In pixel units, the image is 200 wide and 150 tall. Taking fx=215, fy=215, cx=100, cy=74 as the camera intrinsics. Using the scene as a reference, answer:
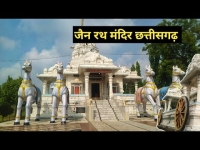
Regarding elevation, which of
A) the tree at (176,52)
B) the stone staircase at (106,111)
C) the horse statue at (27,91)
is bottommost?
the stone staircase at (106,111)

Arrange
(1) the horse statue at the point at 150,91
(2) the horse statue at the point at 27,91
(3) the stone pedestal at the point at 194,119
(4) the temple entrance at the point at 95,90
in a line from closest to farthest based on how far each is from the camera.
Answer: (3) the stone pedestal at the point at 194,119
(2) the horse statue at the point at 27,91
(1) the horse statue at the point at 150,91
(4) the temple entrance at the point at 95,90

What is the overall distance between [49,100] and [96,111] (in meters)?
3.38

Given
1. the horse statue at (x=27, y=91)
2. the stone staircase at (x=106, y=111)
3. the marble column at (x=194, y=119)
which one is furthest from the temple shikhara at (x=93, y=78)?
the marble column at (x=194, y=119)

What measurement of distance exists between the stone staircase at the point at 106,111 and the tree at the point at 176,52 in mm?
4947

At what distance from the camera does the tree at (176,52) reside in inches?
559

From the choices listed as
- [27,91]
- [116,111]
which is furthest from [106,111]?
[27,91]

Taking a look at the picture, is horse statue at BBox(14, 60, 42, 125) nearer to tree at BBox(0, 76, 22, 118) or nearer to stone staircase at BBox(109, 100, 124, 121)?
stone staircase at BBox(109, 100, 124, 121)

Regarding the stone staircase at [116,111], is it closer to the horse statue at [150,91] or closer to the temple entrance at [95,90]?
the horse statue at [150,91]

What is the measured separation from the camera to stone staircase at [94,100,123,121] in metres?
11.0
